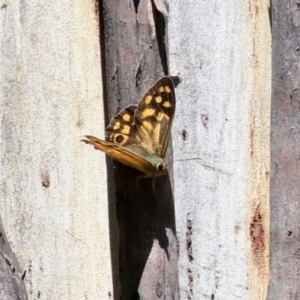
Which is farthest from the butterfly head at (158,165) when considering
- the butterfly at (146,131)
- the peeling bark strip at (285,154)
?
the peeling bark strip at (285,154)

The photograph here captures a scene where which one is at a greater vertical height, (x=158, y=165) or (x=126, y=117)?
(x=126, y=117)

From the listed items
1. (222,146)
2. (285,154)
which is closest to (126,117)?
(222,146)

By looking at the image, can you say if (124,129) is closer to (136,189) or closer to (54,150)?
(136,189)

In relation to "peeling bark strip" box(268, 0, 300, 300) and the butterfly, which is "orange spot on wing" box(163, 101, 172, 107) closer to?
the butterfly

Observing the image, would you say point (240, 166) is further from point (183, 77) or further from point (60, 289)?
point (60, 289)

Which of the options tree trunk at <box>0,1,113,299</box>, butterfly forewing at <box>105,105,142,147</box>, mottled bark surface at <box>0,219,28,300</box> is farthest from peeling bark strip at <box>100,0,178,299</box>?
mottled bark surface at <box>0,219,28,300</box>

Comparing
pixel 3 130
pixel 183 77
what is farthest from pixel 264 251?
pixel 3 130
